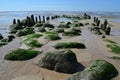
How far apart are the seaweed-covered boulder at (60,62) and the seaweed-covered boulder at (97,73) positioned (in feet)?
4.78

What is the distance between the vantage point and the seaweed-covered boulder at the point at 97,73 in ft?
32.1

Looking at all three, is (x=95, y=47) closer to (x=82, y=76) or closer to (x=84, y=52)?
(x=84, y=52)

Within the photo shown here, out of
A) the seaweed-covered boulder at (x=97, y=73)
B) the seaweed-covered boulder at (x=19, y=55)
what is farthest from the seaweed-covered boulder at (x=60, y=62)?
the seaweed-covered boulder at (x=19, y=55)

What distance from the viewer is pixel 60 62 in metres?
12.0

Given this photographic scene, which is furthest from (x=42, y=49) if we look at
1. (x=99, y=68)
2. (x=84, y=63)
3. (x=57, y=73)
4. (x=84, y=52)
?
(x=99, y=68)

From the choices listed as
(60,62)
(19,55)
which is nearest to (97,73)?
(60,62)

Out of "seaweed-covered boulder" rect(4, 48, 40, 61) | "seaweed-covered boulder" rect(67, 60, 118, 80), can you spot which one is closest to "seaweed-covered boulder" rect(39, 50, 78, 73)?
"seaweed-covered boulder" rect(67, 60, 118, 80)

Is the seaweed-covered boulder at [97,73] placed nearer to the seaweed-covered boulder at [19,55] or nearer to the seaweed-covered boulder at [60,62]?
the seaweed-covered boulder at [60,62]

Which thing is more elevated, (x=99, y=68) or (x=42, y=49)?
(x=99, y=68)

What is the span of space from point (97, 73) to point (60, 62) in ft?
7.95

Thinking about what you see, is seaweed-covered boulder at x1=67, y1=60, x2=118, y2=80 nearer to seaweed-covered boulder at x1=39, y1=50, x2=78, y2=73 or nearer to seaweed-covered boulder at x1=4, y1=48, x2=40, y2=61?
seaweed-covered boulder at x1=39, y1=50, x2=78, y2=73

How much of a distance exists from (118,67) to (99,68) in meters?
2.44

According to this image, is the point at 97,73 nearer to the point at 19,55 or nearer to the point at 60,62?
the point at 60,62

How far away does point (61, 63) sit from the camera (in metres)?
11.9
